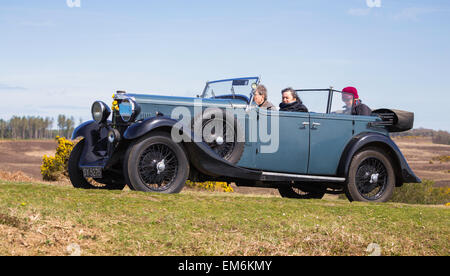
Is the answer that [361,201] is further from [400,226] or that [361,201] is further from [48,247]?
[48,247]

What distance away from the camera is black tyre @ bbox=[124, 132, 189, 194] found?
7250mm

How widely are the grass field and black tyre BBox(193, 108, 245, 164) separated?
3.37 ft

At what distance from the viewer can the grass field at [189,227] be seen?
514 centimetres

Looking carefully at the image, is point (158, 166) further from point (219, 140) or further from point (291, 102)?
point (291, 102)

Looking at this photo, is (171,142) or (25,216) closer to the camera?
(25,216)

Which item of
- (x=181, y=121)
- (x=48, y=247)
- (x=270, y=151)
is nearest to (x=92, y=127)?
(x=181, y=121)

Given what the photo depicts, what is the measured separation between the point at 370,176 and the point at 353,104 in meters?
1.35

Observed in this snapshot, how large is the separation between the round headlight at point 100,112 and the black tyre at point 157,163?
1403 mm

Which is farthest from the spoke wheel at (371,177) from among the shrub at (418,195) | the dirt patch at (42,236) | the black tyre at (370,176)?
the shrub at (418,195)

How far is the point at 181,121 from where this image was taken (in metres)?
8.04

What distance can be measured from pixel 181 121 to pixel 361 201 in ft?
11.6

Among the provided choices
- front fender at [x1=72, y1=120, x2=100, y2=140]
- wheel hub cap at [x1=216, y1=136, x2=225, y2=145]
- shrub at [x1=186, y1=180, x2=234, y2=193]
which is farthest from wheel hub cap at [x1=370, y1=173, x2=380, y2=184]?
shrub at [x1=186, y1=180, x2=234, y2=193]

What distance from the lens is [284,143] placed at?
8.59 metres

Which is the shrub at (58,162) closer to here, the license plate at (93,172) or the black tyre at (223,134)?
the license plate at (93,172)
